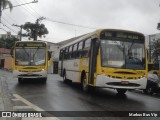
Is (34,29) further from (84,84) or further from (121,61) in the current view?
(121,61)

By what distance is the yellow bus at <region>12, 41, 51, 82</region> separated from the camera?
73.5 feet

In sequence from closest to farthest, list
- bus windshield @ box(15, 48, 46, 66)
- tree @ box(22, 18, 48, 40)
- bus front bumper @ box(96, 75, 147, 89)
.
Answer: bus front bumper @ box(96, 75, 147, 89), bus windshield @ box(15, 48, 46, 66), tree @ box(22, 18, 48, 40)

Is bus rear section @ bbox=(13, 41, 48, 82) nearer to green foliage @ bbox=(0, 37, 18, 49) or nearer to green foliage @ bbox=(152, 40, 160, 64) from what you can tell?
green foliage @ bbox=(152, 40, 160, 64)

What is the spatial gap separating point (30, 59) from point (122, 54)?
370 inches

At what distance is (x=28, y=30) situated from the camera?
77000mm

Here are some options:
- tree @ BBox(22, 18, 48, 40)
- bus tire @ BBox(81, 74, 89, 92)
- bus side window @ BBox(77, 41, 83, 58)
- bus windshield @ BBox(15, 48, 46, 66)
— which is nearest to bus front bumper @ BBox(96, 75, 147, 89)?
bus tire @ BBox(81, 74, 89, 92)

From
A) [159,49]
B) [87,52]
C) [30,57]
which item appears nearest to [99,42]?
[87,52]

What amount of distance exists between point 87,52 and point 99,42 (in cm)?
209

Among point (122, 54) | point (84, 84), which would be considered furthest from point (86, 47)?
point (122, 54)

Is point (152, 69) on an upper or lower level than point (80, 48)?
lower

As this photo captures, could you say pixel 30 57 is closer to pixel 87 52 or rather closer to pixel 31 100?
pixel 87 52

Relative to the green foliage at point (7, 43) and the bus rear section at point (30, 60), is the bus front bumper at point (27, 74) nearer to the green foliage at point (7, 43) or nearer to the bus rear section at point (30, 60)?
the bus rear section at point (30, 60)

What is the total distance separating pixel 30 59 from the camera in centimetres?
2286

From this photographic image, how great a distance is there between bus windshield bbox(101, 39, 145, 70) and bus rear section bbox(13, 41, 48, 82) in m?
8.35
